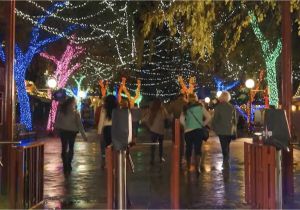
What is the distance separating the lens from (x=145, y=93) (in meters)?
55.1

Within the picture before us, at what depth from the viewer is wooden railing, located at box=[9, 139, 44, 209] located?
745cm

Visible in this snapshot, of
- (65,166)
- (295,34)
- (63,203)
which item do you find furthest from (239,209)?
(295,34)

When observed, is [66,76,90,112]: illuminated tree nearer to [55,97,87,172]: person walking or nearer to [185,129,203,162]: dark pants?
[55,97,87,172]: person walking

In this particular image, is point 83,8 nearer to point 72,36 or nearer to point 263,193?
point 72,36

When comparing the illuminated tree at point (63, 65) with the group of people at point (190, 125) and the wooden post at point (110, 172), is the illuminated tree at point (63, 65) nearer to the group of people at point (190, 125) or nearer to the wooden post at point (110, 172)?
the group of people at point (190, 125)

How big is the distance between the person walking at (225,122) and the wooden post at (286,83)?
11.7 feet

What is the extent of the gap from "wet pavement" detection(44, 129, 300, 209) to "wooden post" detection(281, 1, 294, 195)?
1.14 feet

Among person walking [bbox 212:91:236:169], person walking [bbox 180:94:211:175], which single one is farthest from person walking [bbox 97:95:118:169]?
person walking [bbox 212:91:236:169]

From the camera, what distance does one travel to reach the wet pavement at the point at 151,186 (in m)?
8.60

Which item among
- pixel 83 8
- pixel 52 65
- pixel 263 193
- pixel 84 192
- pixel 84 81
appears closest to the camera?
pixel 263 193

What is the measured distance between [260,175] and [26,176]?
303 centimetres

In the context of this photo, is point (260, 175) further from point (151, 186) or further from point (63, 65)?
point (63, 65)

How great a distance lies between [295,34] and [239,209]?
15.2 m

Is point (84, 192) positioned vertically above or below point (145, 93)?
below
